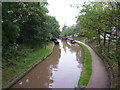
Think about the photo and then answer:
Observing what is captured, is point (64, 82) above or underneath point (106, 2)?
underneath

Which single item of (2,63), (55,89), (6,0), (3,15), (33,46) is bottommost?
(55,89)

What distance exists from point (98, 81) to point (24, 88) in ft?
12.7

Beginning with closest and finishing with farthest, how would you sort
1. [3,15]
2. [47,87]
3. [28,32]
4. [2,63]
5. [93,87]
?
[3,15] < [93,87] < [47,87] < [2,63] < [28,32]

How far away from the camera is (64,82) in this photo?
6449 millimetres

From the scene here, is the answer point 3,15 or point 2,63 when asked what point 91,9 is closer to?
point 3,15

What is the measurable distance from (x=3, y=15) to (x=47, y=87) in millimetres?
3993

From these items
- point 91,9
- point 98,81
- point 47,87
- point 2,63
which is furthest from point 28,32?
point 98,81

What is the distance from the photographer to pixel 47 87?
19.2 feet

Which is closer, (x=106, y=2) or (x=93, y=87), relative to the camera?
(x=93, y=87)

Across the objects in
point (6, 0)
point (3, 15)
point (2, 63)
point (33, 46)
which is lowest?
point (2, 63)

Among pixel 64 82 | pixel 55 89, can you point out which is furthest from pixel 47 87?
pixel 64 82

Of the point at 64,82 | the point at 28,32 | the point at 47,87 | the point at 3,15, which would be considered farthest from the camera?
the point at 28,32

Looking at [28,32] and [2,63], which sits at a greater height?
[28,32]

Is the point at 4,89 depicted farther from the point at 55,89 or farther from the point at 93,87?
the point at 93,87
